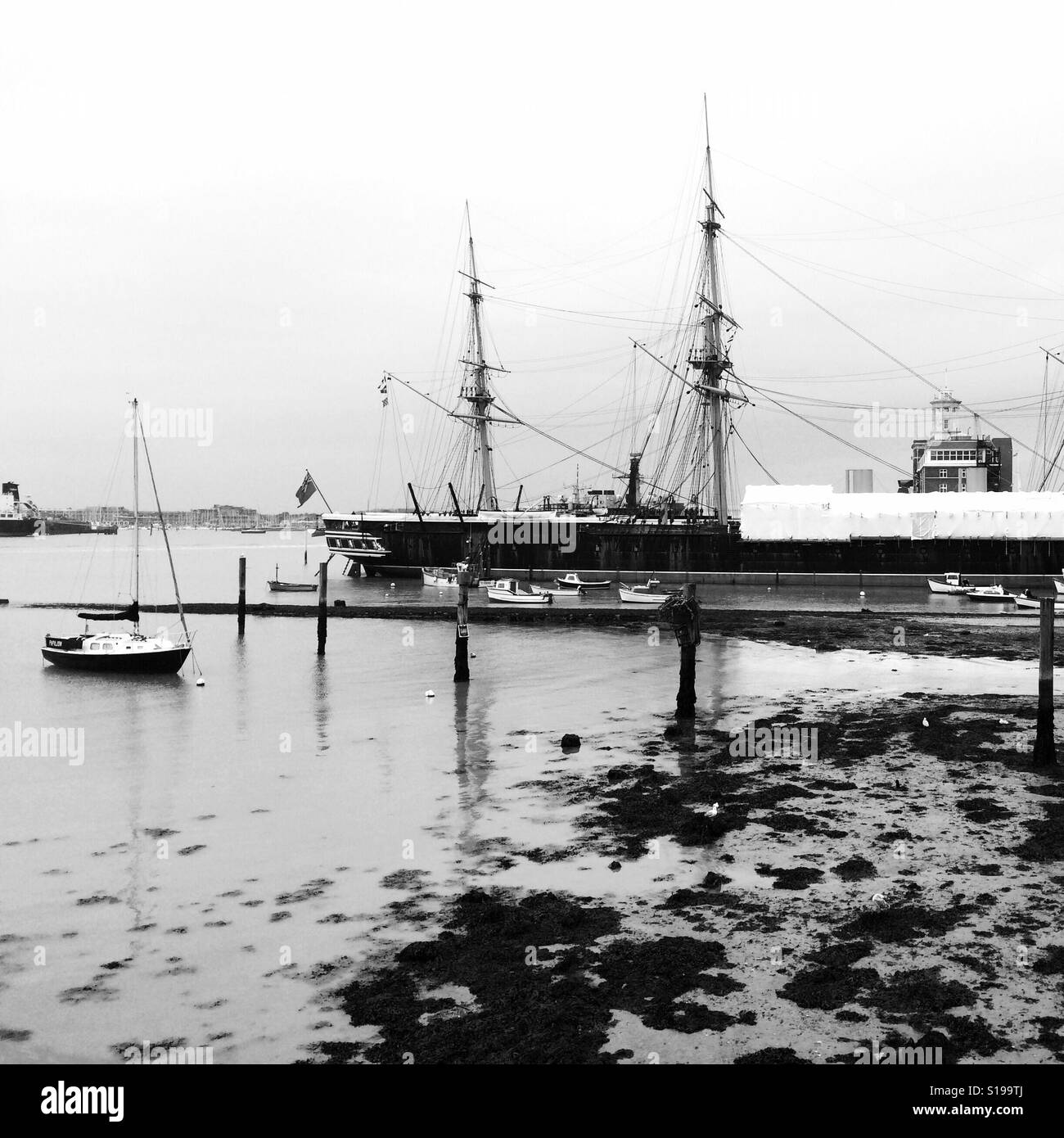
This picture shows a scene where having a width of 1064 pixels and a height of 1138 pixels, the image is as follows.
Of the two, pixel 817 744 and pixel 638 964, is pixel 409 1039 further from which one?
pixel 817 744

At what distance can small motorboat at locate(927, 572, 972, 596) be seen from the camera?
62.4 metres

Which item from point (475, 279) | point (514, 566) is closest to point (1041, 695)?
point (514, 566)

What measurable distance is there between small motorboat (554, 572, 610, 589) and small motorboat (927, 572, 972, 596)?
864 inches

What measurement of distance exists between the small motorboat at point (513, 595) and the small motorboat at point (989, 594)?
85.6 ft

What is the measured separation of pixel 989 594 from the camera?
5703 cm

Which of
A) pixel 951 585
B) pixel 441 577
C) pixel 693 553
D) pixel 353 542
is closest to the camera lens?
pixel 951 585

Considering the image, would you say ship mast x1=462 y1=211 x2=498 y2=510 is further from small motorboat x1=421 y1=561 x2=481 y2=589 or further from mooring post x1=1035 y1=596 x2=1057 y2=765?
mooring post x1=1035 y1=596 x2=1057 y2=765

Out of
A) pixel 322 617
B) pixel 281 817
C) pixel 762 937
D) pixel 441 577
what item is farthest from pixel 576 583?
pixel 762 937
